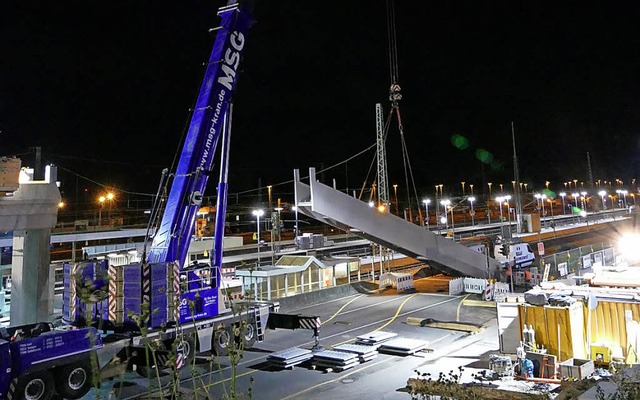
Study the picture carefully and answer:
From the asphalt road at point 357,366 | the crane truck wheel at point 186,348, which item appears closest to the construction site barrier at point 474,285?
the asphalt road at point 357,366

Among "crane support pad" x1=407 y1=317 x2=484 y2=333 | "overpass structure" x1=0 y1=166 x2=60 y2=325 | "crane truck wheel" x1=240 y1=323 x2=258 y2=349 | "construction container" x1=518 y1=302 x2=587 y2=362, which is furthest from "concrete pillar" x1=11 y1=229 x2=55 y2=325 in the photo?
"construction container" x1=518 y1=302 x2=587 y2=362

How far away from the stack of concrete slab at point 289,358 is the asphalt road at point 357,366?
22cm

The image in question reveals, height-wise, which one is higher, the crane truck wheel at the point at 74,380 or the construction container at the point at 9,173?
the construction container at the point at 9,173

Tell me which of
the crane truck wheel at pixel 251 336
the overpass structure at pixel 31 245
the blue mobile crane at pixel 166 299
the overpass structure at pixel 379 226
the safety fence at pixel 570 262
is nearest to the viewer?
the blue mobile crane at pixel 166 299

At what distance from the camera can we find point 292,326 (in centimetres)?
1900

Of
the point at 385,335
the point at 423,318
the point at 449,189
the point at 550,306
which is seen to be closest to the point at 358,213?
the point at 385,335

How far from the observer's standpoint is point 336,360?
16469mm

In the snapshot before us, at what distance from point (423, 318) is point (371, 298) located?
7.20m

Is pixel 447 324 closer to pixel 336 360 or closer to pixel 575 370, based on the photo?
pixel 336 360

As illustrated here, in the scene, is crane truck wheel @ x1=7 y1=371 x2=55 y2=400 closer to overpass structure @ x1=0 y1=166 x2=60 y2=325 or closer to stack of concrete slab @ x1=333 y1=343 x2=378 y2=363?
overpass structure @ x1=0 y1=166 x2=60 y2=325

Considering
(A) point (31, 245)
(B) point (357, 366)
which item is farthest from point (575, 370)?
(A) point (31, 245)

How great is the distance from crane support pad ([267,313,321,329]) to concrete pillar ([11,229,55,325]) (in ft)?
29.2

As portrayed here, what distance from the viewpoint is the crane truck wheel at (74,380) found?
1295 cm

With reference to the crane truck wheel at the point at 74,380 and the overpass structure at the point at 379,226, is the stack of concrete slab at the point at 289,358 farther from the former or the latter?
the crane truck wheel at the point at 74,380
